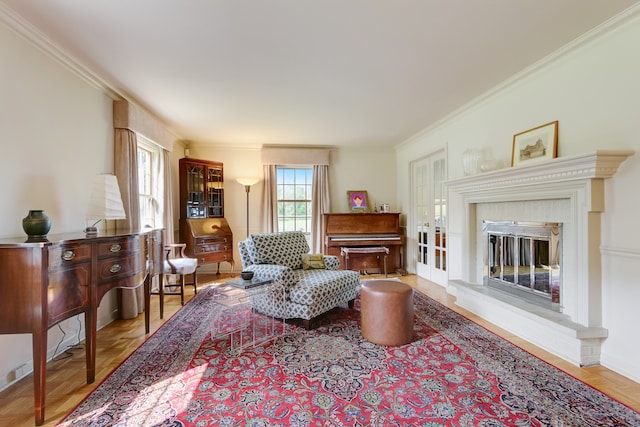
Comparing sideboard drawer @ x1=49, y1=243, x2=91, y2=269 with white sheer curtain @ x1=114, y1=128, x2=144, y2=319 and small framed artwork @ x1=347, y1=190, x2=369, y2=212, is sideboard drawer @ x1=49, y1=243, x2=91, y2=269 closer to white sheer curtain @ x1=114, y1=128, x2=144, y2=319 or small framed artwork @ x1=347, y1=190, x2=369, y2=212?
white sheer curtain @ x1=114, y1=128, x2=144, y2=319

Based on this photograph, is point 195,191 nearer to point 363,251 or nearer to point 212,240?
point 212,240

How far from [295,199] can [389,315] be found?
373 centimetres

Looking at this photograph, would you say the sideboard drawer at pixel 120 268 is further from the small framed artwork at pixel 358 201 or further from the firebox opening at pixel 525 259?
the small framed artwork at pixel 358 201

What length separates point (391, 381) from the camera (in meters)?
1.97

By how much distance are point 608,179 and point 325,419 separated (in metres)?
2.60

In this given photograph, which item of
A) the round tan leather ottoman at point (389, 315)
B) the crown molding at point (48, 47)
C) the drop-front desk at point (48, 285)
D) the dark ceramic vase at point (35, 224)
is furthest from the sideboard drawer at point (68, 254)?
the round tan leather ottoman at point (389, 315)

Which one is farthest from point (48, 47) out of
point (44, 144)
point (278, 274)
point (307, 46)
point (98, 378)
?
point (278, 274)

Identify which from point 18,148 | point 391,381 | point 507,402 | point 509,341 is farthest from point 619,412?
point 18,148

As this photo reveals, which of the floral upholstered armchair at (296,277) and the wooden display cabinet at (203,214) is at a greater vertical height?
the wooden display cabinet at (203,214)

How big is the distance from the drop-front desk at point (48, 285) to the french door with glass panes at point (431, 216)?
4220 mm

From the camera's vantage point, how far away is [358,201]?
5.79 metres

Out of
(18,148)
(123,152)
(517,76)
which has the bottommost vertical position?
(18,148)

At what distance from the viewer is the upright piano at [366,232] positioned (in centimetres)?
527

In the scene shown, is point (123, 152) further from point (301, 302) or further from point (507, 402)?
point (507, 402)
